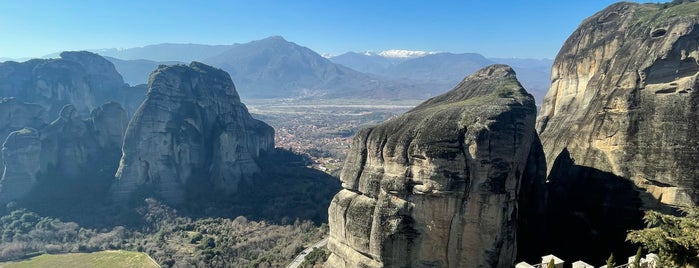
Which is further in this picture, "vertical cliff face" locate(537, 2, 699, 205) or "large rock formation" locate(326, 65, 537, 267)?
"vertical cliff face" locate(537, 2, 699, 205)

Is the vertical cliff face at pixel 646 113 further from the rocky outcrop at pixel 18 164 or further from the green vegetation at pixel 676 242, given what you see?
the rocky outcrop at pixel 18 164

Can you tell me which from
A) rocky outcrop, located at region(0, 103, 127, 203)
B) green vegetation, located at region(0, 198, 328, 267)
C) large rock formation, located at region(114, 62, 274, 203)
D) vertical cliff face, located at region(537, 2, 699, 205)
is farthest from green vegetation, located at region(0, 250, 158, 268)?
vertical cliff face, located at region(537, 2, 699, 205)

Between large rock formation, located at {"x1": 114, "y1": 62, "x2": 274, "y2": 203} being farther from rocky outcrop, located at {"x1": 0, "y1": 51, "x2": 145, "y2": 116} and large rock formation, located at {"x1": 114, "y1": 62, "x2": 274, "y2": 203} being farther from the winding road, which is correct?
rocky outcrop, located at {"x1": 0, "y1": 51, "x2": 145, "y2": 116}

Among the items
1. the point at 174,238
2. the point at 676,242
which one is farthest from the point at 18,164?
the point at 676,242

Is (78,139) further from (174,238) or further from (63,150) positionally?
(174,238)

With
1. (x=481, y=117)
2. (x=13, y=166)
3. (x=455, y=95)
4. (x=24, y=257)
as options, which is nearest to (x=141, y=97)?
(x=13, y=166)
